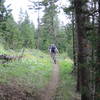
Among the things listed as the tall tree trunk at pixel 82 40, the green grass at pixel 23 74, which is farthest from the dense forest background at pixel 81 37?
the green grass at pixel 23 74

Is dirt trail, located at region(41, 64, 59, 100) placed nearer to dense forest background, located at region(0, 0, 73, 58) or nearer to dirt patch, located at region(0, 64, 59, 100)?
dirt patch, located at region(0, 64, 59, 100)

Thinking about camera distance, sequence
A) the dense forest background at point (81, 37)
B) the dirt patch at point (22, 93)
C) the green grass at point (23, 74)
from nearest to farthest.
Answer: the dense forest background at point (81, 37) → the dirt patch at point (22, 93) → the green grass at point (23, 74)

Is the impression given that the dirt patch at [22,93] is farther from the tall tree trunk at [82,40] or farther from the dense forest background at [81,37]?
the tall tree trunk at [82,40]

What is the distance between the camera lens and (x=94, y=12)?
7535mm

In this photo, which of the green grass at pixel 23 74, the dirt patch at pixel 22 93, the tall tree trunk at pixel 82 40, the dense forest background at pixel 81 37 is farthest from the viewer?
the green grass at pixel 23 74

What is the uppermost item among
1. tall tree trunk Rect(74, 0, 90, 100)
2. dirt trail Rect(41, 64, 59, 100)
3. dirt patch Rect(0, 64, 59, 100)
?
tall tree trunk Rect(74, 0, 90, 100)

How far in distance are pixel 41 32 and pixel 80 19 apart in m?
42.7

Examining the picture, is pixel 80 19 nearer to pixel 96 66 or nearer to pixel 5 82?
pixel 96 66

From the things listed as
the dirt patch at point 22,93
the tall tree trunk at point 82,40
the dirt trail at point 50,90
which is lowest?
the dirt trail at point 50,90

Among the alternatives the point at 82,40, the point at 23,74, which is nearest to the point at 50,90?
the point at 23,74

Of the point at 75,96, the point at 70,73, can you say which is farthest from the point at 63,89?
the point at 70,73

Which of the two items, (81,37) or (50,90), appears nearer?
(81,37)

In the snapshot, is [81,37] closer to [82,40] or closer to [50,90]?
[82,40]

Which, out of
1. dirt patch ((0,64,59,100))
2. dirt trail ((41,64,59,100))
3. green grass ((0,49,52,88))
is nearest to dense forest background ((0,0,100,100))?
dirt trail ((41,64,59,100))
